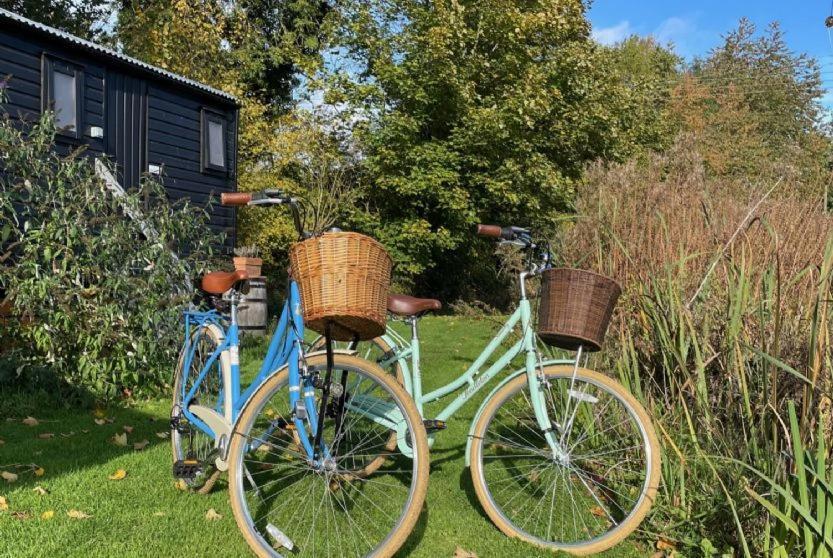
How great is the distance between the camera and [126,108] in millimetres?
10273

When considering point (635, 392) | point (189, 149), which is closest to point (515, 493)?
point (635, 392)

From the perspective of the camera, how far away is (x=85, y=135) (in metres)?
9.55

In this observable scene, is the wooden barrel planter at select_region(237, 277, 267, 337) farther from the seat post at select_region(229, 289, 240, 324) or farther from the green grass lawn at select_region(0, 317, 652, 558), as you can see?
the seat post at select_region(229, 289, 240, 324)

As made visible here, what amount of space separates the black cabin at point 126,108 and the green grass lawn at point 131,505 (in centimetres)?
525

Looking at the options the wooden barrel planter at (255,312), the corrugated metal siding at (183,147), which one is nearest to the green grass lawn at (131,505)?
the wooden barrel planter at (255,312)

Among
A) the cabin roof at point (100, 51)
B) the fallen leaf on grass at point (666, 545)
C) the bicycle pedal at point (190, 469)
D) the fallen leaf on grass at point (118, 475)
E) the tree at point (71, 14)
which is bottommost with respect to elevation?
the fallen leaf on grass at point (666, 545)

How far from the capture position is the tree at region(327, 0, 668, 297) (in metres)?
14.9

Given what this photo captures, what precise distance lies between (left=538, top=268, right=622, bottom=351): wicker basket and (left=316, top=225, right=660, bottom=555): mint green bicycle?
0.13 m

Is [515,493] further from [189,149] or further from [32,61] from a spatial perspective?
[189,149]

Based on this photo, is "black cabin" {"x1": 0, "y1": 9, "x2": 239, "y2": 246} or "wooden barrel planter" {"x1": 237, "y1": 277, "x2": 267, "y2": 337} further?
"wooden barrel planter" {"x1": 237, "y1": 277, "x2": 267, "y2": 337}

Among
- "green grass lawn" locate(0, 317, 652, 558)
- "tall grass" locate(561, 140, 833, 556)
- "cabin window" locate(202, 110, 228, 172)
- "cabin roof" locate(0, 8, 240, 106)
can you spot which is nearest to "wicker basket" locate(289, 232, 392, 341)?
"green grass lawn" locate(0, 317, 652, 558)

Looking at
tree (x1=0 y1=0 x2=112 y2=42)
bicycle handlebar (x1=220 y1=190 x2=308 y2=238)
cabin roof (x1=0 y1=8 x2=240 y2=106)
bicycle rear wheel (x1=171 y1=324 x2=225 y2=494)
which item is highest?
tree (x1=0 y1=0 x2=112 y2=42)

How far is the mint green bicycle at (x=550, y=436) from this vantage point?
2875mm

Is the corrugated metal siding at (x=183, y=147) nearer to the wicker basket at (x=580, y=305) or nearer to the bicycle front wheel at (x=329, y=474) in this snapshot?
the bicycle front wheel at (x=329, y=474)
